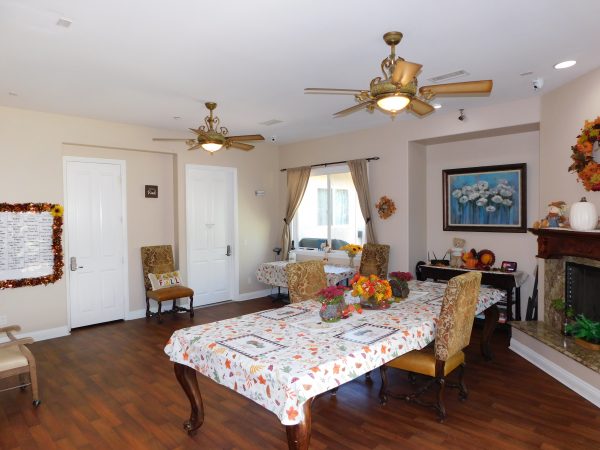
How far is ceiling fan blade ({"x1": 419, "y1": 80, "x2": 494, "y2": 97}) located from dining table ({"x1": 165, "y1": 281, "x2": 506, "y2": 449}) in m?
1.65

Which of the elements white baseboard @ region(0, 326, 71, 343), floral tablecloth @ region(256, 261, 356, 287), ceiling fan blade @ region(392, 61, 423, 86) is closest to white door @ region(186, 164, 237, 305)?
floral tablecloth @ region(256, 261, 356, 287)

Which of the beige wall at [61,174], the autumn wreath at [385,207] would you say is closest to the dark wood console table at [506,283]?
the autumn wreath at [385,207]

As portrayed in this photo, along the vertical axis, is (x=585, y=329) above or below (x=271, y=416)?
above

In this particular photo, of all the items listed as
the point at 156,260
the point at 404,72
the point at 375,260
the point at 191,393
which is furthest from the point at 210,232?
the point at 404,72

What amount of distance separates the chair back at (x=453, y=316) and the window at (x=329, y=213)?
3.56 metres

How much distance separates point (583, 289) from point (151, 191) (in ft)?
18.9

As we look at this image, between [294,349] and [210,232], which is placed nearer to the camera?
[294,349]

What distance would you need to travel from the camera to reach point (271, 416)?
3.17 meters

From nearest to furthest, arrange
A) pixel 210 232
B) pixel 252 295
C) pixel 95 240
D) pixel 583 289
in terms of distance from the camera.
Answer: pixel 583 289 → pixel 95 240 → pixel 210 232 → pixel 252 295

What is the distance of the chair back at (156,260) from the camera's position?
20.0ft

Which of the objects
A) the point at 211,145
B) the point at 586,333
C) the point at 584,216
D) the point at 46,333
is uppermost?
the point at 211,145

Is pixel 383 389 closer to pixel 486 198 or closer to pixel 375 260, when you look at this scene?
pixel 375 260

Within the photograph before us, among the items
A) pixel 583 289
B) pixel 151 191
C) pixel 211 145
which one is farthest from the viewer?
pixel 151 191

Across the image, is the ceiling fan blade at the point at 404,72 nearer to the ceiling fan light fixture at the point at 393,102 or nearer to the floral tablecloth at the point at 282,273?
the ceiling fan light fixture at the point at 393,102
